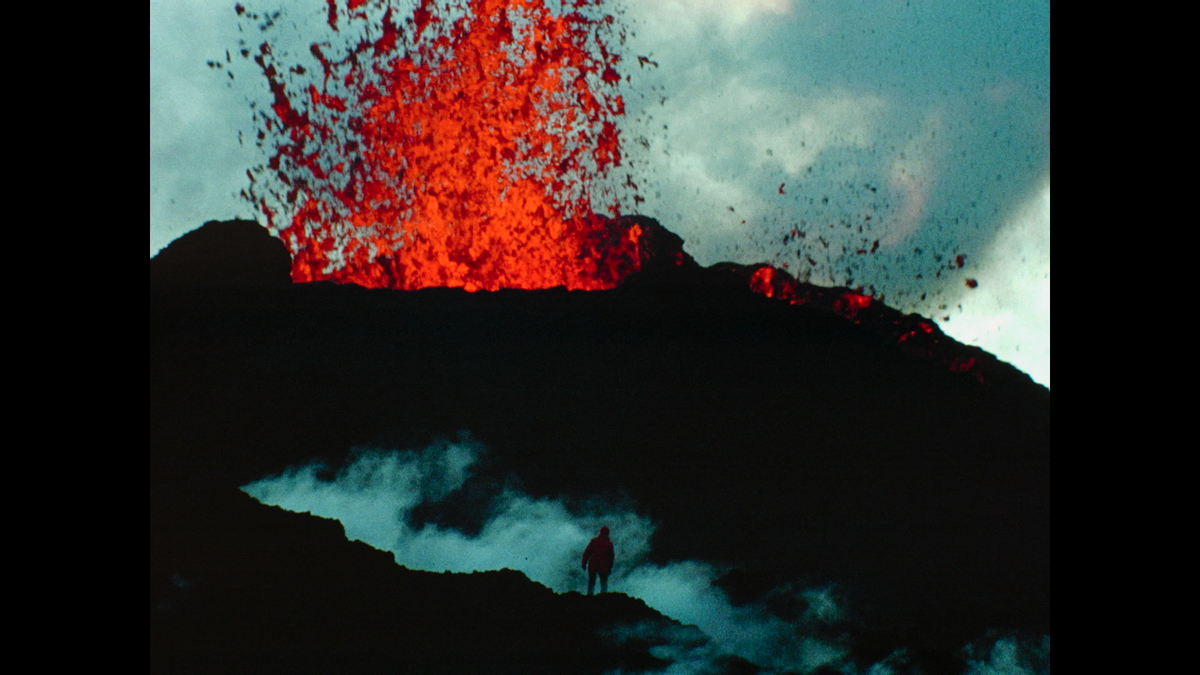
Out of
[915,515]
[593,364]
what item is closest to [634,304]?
[593,364]

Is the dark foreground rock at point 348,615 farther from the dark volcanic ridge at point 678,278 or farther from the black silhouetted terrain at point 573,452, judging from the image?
the dark volcanic ridge at point 678,278

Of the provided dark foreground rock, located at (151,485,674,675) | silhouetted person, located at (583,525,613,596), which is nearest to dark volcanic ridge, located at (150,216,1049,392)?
dark foreground rock, located at (151,485,674,675)

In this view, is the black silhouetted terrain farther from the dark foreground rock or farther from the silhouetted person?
the silhouetted person

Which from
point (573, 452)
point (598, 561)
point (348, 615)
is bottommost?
point (348, 615)

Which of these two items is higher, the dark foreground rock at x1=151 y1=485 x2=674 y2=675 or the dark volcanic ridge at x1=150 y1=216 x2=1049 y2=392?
the dark volcanic ridge at x1=150 y1=216 x2=1049 y2=392

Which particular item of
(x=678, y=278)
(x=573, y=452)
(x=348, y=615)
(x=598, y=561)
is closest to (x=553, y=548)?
(x=598, y=561)

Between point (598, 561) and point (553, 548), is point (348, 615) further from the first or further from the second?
point (598, 561)

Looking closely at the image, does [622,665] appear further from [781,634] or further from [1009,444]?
[1009,444]
